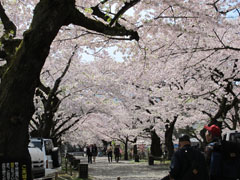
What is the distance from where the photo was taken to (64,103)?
24.5m

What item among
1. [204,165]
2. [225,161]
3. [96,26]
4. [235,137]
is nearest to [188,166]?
[204,165]

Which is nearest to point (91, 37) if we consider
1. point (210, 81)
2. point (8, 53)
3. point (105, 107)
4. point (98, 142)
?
point (8, 53)

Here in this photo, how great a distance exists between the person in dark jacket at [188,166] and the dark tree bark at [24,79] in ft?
8.69

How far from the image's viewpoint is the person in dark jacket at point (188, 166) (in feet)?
15.0

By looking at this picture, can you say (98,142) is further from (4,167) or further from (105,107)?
(4,167)

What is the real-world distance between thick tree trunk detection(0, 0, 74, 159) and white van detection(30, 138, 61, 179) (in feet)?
27.2

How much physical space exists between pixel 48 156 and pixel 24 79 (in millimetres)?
9577

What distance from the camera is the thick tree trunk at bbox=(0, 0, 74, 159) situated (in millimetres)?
5305

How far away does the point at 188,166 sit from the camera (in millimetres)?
4633

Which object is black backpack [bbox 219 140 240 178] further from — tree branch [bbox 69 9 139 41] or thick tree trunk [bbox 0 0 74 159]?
tree branch [bbox 69 9 139 41]

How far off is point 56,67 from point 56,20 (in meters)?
17.9

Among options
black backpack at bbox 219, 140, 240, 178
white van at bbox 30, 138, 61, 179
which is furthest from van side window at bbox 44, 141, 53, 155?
black backpack at bbox 219, 140, 240, 178

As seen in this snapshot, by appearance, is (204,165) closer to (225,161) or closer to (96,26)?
(225,161)

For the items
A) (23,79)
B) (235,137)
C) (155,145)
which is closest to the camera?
(23,79)
